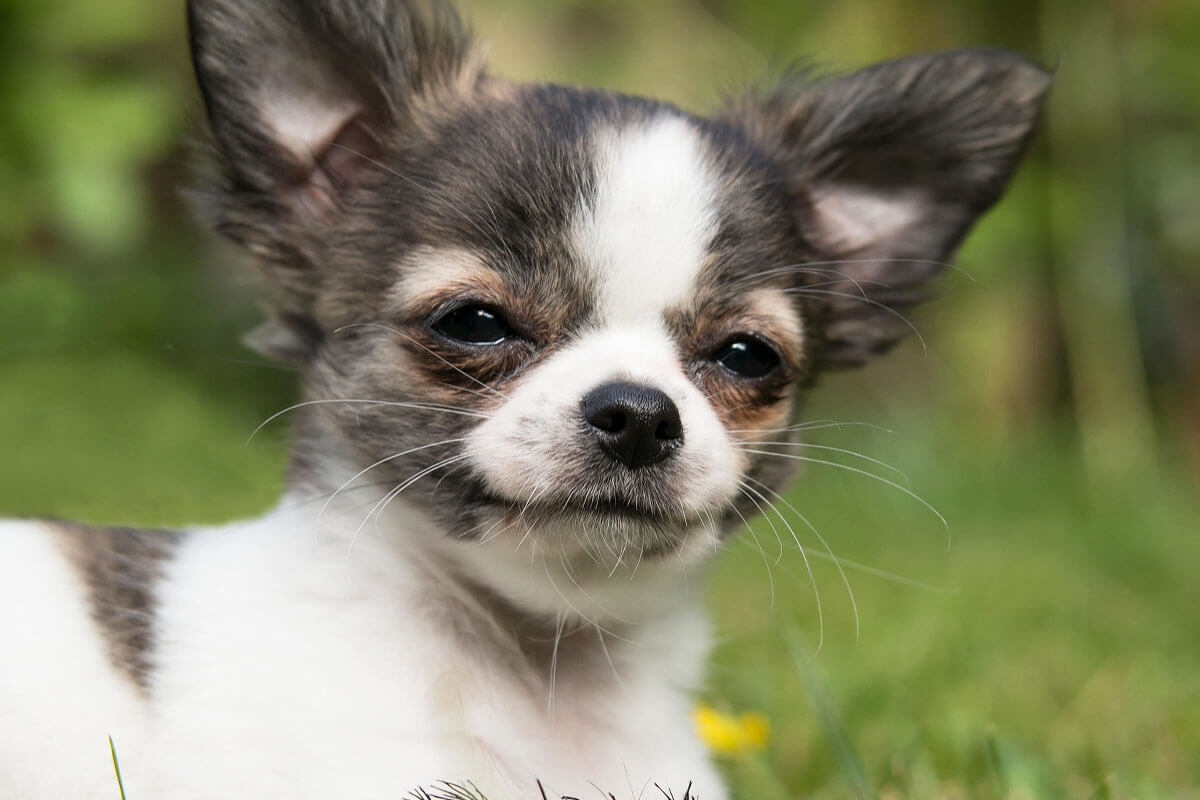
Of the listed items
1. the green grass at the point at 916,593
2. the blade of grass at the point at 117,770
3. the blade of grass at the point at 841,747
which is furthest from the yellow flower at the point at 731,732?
the blade of grass at the point at 117,770

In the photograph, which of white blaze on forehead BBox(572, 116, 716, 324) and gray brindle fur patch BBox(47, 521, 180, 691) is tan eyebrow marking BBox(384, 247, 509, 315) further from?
gray brindle fur patch BBox(47, 521, 180, 691)

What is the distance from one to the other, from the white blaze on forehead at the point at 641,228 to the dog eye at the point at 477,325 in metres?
0.22

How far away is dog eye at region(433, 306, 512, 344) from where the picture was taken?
2.76 meters

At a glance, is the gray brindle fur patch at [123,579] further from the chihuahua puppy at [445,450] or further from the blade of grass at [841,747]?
the blade of grass at [841,747]

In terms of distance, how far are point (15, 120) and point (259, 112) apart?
10.3 ft

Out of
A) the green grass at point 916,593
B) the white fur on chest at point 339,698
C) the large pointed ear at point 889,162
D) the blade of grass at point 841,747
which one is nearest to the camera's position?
the white fur on chest at point 339,698

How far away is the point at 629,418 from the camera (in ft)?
8.28

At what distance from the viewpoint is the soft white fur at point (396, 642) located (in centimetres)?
251

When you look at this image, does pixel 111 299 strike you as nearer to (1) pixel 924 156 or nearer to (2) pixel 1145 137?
(1) pixel 924 156

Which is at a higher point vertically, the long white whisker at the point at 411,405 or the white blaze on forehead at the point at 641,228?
the white blaze on forehead at the point at 641,228

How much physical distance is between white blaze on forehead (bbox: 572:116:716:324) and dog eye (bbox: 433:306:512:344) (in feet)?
0.72

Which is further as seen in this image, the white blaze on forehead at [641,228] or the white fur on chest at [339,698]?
the white blaze on forehead at [641,228]

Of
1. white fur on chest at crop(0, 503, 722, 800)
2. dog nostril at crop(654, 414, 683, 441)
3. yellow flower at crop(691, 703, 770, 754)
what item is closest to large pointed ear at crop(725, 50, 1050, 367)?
dog nostril at crop(654, 414, 683, 441)

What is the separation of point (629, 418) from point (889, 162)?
1430 millimetres
